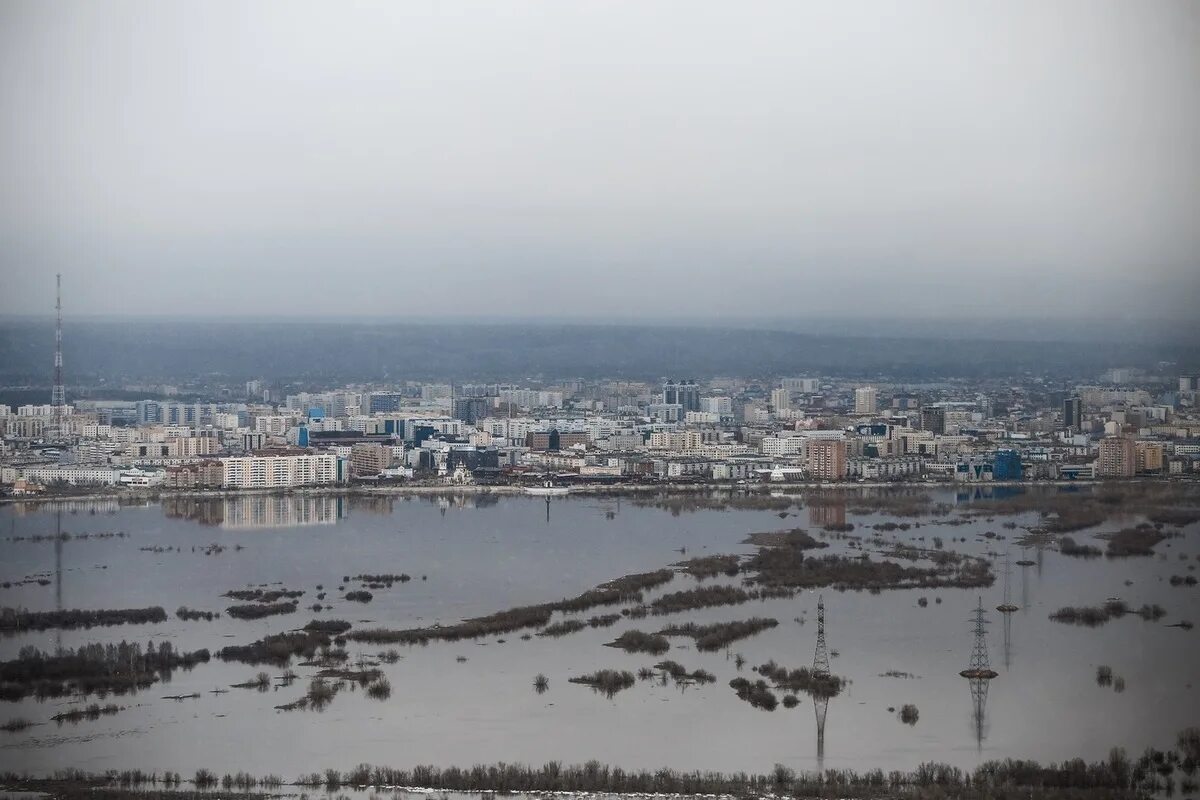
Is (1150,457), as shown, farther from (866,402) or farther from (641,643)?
(866,402)

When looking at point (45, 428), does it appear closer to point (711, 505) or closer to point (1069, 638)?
point (711, 505)

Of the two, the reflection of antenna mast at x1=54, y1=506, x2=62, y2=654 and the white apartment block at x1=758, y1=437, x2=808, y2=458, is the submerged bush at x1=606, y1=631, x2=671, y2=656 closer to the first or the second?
the reflection of antenna mast at x1=54, y1=506, x2=62, y2=654

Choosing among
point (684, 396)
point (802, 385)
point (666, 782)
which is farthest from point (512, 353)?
point (666, 782)

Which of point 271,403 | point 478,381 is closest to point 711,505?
point 271,403

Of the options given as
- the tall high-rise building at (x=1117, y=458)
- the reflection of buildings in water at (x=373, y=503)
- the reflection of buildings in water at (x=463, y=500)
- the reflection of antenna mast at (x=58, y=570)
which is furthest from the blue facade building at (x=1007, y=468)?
the reflection of antenna mast at (x=58, y=570)

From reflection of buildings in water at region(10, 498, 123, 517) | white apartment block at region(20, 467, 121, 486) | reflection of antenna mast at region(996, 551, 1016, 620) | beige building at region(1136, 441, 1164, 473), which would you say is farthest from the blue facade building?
white apartment block at region(20, 467, 121, 486)

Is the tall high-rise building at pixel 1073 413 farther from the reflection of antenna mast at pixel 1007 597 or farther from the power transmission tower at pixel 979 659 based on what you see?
the power transmission tower at pixel 979 659
